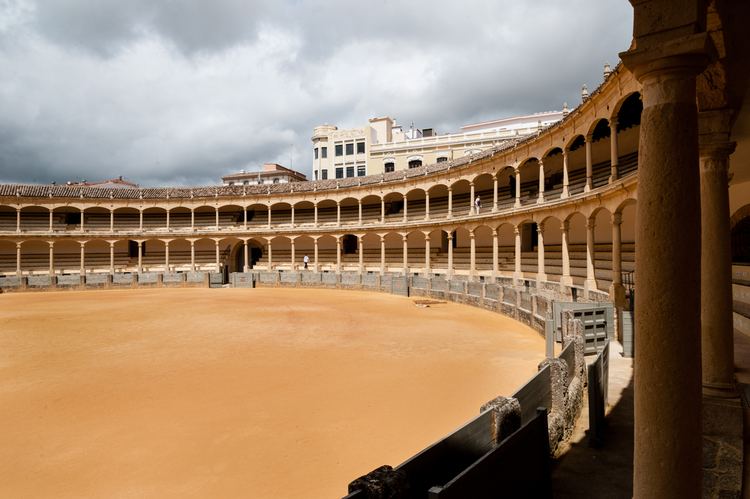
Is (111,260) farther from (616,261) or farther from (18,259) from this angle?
(616,261)

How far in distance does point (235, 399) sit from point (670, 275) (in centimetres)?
747

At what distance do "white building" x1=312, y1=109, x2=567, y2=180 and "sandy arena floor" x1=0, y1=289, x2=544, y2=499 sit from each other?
97.6 ft

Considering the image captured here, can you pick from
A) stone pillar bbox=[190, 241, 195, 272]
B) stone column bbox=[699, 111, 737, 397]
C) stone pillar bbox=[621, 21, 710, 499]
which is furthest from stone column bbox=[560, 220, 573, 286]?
stone pillar bbox=[190, 241, 195, 272]

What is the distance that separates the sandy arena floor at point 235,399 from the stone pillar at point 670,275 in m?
3.42

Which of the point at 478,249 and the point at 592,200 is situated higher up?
the point at 592,200

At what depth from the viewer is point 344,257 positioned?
40.7 m

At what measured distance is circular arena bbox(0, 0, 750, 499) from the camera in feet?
9.31

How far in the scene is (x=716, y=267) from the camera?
4332 mm

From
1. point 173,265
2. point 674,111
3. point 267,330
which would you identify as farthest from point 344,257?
point 674,111

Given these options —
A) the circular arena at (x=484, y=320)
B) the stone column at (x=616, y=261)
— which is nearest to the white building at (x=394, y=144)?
the circular arena at (x=484, y=320)

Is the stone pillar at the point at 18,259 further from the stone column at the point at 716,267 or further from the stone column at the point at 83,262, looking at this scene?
the stone column at the point at 716,267

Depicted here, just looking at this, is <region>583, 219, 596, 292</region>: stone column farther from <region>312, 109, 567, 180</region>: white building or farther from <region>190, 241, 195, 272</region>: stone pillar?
<region>190, 241, 195, 272</region>: stone pillar

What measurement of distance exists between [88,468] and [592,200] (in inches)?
739

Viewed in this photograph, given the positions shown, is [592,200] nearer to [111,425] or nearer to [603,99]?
[603,99]
